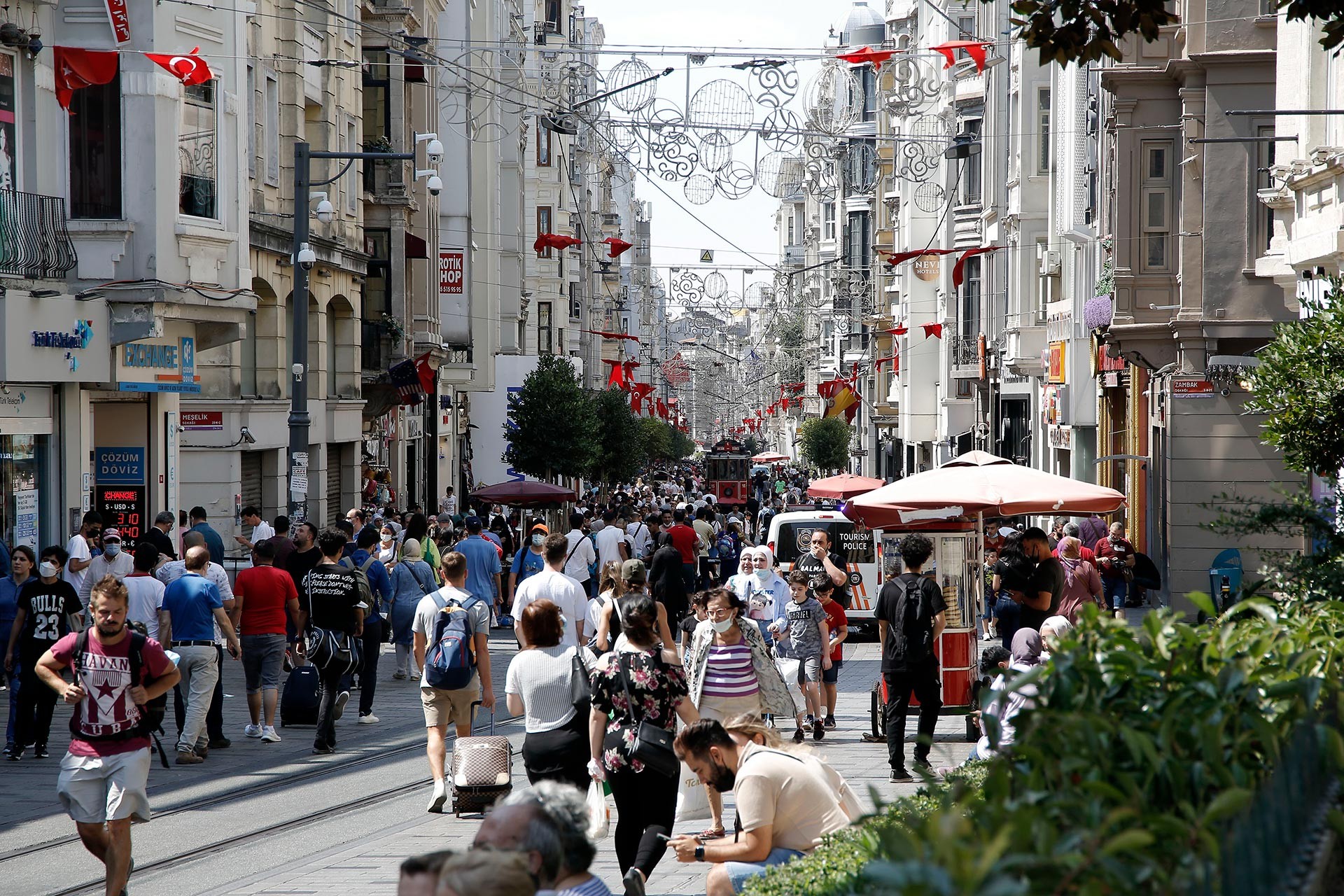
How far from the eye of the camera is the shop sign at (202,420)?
27266 mm

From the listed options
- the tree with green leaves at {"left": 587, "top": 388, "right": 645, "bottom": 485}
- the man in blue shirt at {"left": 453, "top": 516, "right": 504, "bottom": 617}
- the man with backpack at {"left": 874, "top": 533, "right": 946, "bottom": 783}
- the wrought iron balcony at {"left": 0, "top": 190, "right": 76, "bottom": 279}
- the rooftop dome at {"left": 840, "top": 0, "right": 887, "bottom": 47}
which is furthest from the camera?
the rooftop dome at {"left": 840, "top": 0, "right": 887, "bottom": 47}

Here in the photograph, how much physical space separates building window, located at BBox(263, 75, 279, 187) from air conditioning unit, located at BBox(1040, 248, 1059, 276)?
17113 millimetres

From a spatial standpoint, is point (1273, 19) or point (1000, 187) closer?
point (1273, 19)

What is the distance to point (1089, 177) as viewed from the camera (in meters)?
32.3

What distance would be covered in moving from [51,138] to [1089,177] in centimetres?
2014

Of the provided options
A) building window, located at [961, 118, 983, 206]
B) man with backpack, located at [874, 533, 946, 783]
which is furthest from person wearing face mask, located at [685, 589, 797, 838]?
building window, located at [961, 118, 983, 206]

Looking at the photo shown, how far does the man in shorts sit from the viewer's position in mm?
8234

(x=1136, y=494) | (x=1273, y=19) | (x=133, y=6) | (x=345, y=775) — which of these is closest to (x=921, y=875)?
(x=345, y=775)

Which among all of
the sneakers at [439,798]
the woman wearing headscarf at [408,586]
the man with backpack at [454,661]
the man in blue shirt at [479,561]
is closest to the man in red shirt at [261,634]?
the woman wearing headscarf at [408,586]

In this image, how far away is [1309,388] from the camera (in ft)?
34.4

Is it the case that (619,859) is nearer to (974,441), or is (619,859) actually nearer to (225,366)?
(225,366)

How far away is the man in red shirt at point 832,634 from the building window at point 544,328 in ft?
190

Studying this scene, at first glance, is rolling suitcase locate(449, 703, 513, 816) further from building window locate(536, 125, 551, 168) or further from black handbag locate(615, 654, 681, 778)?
building window locate(536, 125, 551, 168)

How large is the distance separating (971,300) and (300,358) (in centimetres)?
3090
